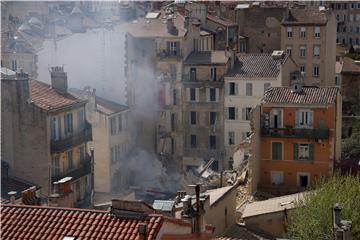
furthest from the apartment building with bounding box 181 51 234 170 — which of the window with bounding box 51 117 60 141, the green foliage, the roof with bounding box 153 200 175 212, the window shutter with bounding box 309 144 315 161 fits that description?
the roof with bounding box 153 200 175 212

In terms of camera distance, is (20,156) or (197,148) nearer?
(20,156)

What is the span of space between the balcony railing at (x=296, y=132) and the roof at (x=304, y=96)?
4.64 ft

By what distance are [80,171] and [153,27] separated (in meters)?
22.5

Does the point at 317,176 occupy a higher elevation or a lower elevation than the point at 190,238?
lower

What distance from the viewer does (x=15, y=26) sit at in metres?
67.9

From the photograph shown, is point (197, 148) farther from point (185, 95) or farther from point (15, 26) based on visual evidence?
point (15, 26)

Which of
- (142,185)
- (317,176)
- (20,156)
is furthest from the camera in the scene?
(142,185)

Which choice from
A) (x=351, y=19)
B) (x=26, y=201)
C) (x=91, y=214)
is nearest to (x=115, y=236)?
(x=91, y=214)

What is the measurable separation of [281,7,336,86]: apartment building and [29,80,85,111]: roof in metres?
32.2

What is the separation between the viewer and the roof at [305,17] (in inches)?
2520

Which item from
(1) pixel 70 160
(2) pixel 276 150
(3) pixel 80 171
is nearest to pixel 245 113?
(2) pixel 276 150

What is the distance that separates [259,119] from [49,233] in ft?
84.0

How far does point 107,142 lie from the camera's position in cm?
4484

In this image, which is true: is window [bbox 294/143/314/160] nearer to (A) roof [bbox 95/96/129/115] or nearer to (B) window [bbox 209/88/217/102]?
(A) roof [bbox 95/96/129/115]
